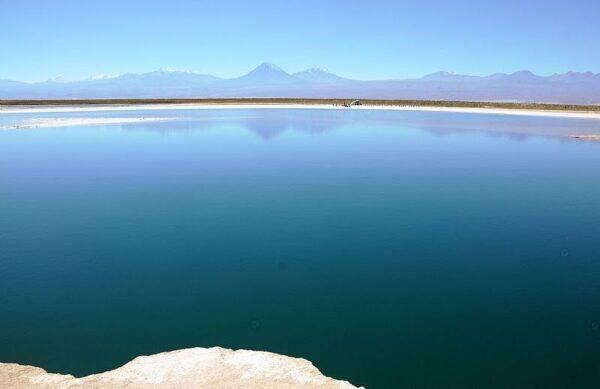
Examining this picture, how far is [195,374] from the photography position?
6934 mm

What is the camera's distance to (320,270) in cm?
1084

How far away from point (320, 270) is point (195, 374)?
4497 mm

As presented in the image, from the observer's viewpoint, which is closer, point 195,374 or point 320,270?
point 195,374

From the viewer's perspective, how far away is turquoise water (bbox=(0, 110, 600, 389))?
25.6 feet

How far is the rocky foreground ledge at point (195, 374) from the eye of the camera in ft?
22.2

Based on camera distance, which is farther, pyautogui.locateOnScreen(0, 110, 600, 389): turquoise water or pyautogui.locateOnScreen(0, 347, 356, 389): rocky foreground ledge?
pyautogui.locateOnScreen(0, 110, 600, 389): turquoise water

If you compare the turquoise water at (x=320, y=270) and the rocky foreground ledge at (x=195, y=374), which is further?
the turquoise water at (x=320, y=270)

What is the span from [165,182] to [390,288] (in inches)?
532

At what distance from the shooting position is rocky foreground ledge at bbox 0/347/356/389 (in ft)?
22.2

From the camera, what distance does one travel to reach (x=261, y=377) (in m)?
6.89

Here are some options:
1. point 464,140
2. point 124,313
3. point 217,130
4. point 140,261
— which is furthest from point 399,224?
point 217,130

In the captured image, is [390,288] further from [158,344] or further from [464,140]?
[464,140]

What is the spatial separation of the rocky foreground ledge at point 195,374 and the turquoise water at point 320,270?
0.37 meters

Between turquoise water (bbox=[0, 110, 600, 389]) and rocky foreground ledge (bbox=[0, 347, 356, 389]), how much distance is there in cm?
37
